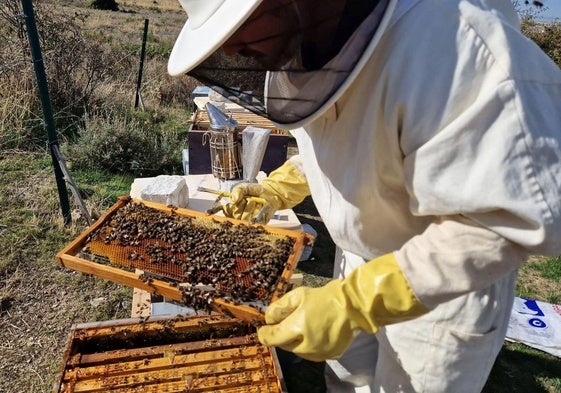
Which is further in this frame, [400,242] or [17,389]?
[17,389]

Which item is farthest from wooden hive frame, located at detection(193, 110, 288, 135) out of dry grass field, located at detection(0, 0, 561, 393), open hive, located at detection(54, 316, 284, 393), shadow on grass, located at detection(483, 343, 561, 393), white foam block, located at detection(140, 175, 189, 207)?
shadow on grass, located at detection(483, 343, 561, 393)

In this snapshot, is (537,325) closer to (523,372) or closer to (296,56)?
(523,372)

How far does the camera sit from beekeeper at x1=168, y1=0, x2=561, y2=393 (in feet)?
4.00

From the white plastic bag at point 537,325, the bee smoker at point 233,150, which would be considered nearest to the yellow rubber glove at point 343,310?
the bee smoker at point 233,150

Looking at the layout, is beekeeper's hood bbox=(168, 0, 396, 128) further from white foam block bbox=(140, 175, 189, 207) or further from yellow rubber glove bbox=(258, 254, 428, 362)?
white foam block bbox=(140, 175, 189, 207)

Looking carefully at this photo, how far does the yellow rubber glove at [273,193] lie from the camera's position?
2.66 m

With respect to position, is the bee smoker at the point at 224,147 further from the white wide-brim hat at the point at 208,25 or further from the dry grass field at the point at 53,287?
the white wide-brim hat at the point at 208,25

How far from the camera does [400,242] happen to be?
A: 1741 millimetres

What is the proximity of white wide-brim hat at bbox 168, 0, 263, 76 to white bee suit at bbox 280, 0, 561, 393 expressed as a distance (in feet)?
1.51

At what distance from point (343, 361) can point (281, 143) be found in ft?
9.02

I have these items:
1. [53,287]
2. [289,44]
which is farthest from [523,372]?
[53,287]

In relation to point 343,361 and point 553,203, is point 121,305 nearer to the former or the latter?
point 343,361

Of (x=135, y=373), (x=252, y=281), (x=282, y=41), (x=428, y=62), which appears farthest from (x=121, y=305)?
(x=428, y=62)

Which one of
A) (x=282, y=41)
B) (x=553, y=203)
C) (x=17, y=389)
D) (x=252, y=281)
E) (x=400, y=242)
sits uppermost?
(x=282, y=41)
